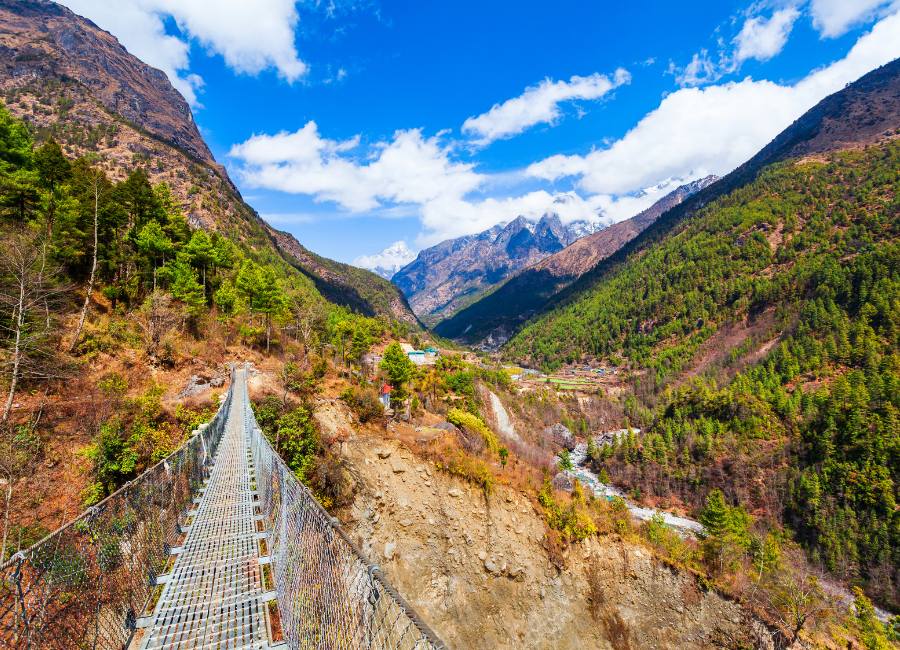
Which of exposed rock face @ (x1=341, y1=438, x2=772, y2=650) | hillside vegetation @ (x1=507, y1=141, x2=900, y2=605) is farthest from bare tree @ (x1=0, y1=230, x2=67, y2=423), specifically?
hillside vegetation @ (x1=507, y1=141, x2=900, y2=605)

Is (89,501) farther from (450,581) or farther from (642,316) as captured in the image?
(642,316)

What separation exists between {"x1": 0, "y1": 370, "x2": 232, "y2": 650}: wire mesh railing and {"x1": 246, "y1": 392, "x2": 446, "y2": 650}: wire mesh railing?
6.61 feet

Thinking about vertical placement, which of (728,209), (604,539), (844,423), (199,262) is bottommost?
(844,423)

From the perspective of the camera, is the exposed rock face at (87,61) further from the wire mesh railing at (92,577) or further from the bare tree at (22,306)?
the wire mesh railing at (92,577)

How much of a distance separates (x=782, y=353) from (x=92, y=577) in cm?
13079

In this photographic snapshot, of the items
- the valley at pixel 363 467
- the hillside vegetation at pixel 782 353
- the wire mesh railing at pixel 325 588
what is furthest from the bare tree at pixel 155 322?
the hillside vegetation at pixel 782 353

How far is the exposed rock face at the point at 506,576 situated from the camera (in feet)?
67.0

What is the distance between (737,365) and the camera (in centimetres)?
10819

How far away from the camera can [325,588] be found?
5.05m

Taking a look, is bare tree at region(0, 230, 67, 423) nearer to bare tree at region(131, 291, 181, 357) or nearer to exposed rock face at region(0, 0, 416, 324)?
bare tree at region(131, 291, 181, 357)

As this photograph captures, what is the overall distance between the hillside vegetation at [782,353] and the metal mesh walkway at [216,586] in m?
83.0

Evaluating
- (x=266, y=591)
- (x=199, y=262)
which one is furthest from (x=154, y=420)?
(x=199, y=262)

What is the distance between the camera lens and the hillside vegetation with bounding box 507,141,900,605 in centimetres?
6012

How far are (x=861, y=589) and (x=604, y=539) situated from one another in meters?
56.0
